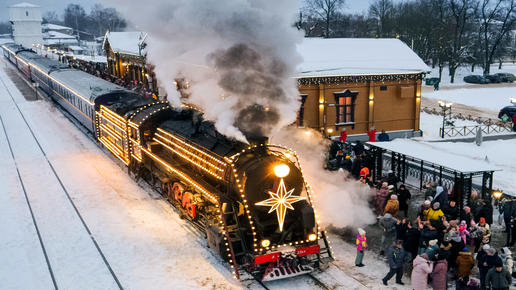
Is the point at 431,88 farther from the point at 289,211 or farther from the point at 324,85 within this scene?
the point at 289,211

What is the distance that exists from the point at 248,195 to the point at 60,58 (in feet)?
203

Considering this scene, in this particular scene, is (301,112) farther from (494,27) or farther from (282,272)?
(494,27)

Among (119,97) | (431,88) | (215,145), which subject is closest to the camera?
(215,145)

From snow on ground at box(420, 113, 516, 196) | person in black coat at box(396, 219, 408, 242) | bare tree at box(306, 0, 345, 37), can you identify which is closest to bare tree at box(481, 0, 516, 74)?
bare tree at box(306, 0, 345, 37)

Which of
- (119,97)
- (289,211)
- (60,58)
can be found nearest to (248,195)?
(289,211)

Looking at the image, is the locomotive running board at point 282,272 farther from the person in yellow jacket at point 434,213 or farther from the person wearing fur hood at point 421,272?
the person in yellow jacket at point 434,213

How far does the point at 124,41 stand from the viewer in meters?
43.6

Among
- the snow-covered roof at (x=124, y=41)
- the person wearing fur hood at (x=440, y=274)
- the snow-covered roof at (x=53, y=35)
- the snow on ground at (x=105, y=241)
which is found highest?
the snow-covered roof at (x=53, y=35)

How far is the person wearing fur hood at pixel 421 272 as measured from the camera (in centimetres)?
868

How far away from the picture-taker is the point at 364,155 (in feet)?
53.2

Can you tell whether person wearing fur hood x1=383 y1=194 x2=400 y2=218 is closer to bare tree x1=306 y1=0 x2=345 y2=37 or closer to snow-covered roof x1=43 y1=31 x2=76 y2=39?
bare tree x1=306 y1=0 x2=345 y2=37

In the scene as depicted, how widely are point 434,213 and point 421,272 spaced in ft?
8.48

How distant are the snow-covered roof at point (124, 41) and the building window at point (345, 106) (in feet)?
72.7

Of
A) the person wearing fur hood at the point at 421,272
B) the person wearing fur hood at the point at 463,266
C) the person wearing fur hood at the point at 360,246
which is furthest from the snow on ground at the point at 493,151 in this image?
the person wearing fur hood at the point at 421,272
